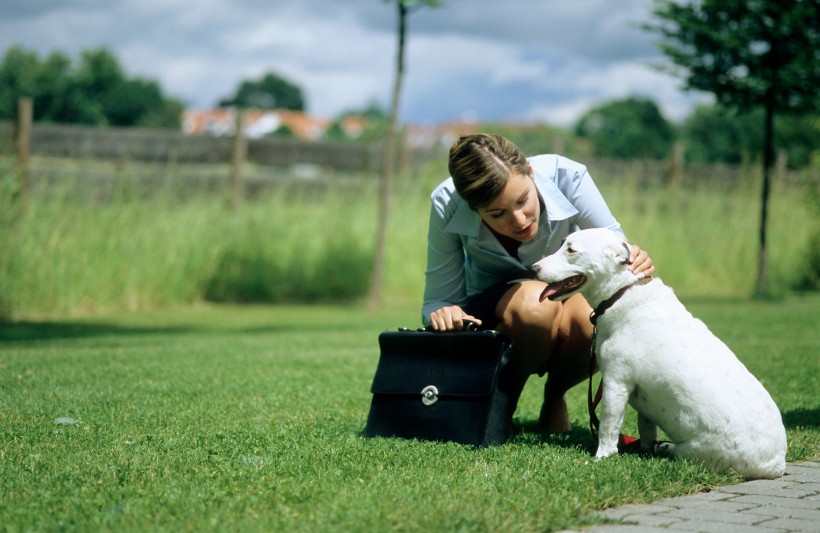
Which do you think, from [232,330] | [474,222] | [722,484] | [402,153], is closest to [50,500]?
[474,222]

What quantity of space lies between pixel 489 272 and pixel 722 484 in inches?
64.9

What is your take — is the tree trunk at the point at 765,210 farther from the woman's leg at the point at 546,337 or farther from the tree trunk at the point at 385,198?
the woman's leg at the point at 546,337

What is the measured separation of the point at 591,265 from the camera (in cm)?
398

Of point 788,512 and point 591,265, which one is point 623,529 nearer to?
point 788,512

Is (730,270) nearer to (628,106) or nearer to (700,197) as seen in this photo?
(700,197)

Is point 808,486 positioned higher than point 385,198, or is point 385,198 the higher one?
point 385,198

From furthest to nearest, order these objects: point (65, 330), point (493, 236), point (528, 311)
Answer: point (65, 330), point (493, 236), point (528, 311)

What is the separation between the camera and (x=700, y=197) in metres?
16.7

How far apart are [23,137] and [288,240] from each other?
389cm

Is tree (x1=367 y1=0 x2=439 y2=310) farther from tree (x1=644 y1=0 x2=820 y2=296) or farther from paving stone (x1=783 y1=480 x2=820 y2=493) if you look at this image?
paving stone (x1=783 y1=480 x2=820 y2=493)

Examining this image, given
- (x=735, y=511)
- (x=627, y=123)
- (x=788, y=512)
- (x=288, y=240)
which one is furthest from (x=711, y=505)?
(x=627, y=123)

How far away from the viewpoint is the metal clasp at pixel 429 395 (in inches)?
173

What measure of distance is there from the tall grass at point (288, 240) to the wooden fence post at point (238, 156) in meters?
0.31

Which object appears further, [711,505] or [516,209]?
[516,209]
